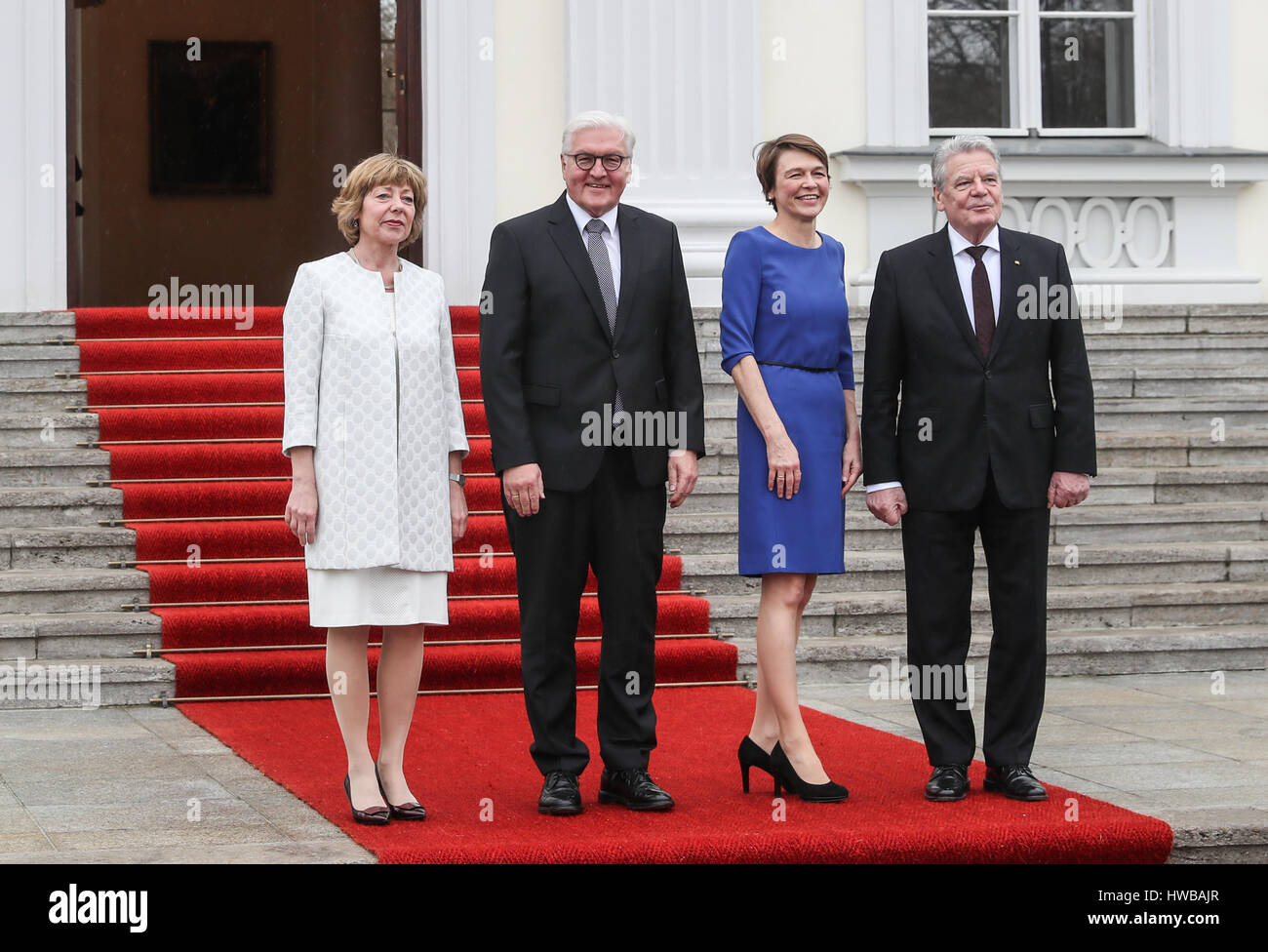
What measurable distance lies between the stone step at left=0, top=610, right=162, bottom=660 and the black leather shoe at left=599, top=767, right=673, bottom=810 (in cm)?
289

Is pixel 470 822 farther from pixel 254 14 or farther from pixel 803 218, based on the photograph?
pixel 254 14

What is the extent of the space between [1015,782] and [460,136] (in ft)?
22.3

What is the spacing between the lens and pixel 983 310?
5367mm

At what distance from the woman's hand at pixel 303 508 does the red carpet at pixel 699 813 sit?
822mm

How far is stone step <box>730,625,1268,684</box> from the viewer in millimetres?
7773

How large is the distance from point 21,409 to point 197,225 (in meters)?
7.06

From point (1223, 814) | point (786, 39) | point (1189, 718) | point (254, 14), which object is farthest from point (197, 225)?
point (1223, 814)

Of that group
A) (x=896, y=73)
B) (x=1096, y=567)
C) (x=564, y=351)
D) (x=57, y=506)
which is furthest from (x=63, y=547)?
(x=896, y=73)

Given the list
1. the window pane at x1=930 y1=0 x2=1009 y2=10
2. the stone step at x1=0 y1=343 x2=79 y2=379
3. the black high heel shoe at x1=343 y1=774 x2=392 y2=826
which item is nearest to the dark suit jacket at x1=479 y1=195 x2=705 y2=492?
the black high heel shoe at x1=343 y1=774 x2=392 y2=826

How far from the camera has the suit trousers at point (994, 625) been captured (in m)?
5.33

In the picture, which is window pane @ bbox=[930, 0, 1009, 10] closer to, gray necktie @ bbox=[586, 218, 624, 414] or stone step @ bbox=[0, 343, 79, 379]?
stone step @ bbox=[0, 343, 79, 379]

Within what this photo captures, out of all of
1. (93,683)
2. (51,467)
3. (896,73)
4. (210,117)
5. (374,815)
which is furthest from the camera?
(210,117)

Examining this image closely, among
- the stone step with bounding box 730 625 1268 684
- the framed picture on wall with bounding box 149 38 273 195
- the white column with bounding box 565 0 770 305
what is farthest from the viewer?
the framed picture on wall with bounding box 149 38 273 195

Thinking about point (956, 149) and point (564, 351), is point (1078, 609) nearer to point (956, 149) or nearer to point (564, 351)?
point (956, 149)
